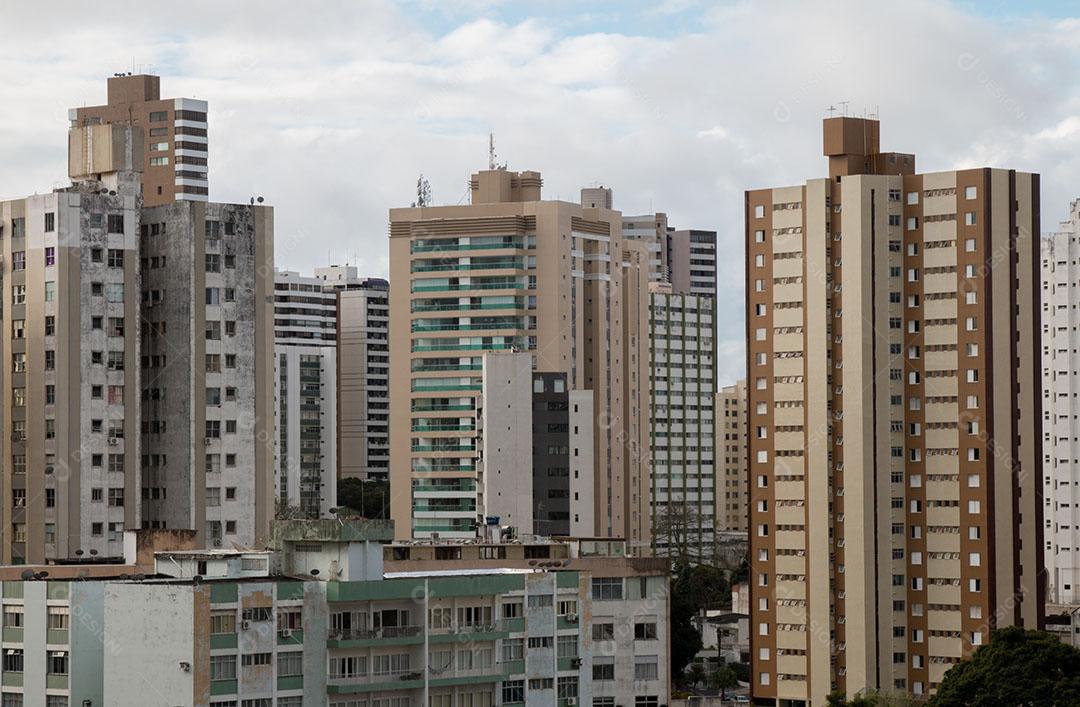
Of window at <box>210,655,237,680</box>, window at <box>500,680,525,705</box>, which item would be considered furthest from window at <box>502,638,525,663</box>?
window at <box>210,655,237,680</box>

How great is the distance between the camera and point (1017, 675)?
102 metres

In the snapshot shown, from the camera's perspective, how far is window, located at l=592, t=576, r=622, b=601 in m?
86.7

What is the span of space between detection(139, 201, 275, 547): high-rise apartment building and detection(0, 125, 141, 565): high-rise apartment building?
144cm

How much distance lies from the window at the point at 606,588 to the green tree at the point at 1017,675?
24633 millimetres

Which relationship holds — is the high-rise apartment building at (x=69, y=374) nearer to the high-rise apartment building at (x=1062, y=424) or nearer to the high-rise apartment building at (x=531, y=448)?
the high-rise apartment building at (x=531, y=448)

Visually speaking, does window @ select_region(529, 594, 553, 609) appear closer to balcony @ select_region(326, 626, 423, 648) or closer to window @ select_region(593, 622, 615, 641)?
window @ select_region(593, 622, 615, 641)

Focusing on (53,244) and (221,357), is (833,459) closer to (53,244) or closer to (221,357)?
(221,357)

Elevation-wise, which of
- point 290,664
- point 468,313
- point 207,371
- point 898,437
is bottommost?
point 290,664

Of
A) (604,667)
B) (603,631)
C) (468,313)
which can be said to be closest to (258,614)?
(604,667)

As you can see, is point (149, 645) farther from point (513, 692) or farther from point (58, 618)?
point (513, 692)

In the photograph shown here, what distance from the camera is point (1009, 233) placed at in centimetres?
12606

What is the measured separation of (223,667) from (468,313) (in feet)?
328

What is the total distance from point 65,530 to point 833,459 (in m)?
45.0

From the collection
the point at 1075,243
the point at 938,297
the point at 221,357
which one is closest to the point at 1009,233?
the point at 938,297
